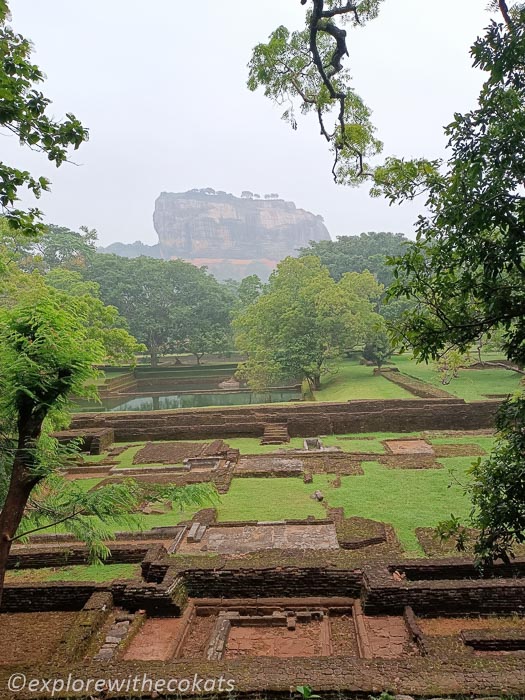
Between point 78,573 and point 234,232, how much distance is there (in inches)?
6156

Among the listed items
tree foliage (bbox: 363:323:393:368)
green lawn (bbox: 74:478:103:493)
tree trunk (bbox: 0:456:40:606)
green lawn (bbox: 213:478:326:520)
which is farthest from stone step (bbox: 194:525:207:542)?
tree foliage (bbox: 363:323:393:368)

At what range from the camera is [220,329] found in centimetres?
4059

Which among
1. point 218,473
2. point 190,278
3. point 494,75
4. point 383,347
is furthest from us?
point 190,278

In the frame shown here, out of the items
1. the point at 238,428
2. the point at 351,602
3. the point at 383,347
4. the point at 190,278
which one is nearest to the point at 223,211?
the point at 190,278

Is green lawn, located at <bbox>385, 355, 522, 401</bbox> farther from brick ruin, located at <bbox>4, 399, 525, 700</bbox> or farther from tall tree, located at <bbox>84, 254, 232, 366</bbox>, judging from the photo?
tall tree, located at <bbox>84, 254, 232, 366</bbox>

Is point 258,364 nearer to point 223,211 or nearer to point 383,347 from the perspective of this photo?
point 383,347

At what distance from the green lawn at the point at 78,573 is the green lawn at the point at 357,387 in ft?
46.6

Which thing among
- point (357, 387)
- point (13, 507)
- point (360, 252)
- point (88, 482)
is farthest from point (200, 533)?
point (360, 252)

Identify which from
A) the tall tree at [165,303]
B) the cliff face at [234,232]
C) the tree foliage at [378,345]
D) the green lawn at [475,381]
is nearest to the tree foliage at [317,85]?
the green lawn at [475,381]

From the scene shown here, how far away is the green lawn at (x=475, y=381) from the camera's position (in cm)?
2033

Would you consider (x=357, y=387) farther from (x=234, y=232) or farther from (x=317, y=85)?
(x=234, y=232)

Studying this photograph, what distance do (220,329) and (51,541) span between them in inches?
1242

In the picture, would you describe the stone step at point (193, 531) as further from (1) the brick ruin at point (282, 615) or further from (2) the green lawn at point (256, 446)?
(2) the green lawn at point (256, 446)

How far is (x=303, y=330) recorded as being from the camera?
1011 inches
